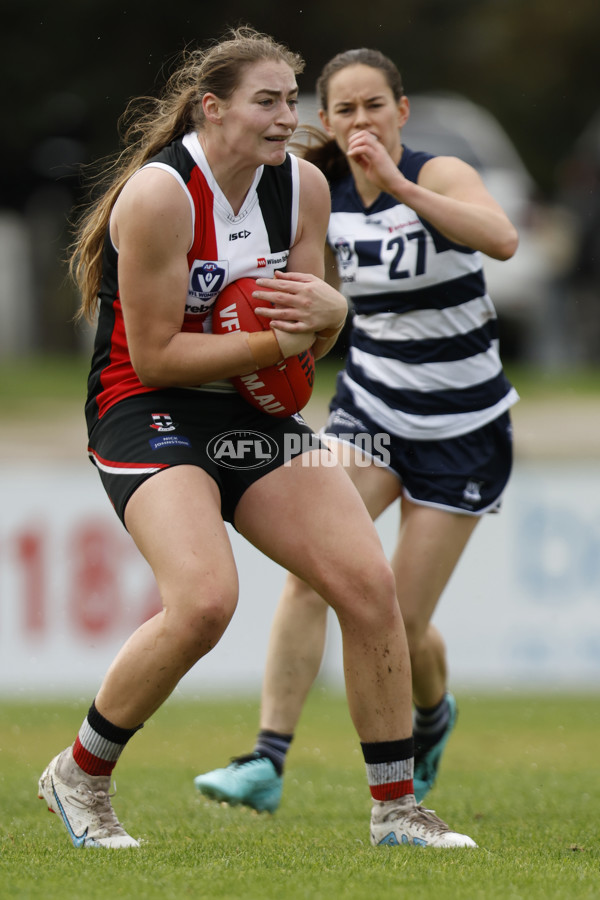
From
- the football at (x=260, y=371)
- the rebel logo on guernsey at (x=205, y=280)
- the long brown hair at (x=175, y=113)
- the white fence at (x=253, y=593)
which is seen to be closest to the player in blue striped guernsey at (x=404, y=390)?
the long brown hair at (x=175, y=113)

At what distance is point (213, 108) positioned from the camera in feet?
13.4

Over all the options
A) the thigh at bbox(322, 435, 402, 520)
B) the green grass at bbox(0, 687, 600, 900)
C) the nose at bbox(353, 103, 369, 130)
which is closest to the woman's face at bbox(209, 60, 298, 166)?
the nose at bbox(353, 103, 369, 130)

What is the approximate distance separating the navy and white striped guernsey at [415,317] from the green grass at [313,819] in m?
1.43

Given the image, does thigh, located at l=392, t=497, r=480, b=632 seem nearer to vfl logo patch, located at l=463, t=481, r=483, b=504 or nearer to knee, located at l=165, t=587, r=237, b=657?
vfl logo patch, located at l=463, t=481, r=483, b=504

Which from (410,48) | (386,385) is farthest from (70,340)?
(386,385)

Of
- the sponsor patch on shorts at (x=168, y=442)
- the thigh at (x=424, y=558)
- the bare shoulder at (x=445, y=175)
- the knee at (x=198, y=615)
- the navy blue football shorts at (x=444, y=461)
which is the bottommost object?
the thigh at (x=424, y=558)

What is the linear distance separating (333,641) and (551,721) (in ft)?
6.64

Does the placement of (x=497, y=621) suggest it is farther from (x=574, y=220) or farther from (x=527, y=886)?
(x=574, y=220)

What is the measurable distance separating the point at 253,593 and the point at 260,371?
18.2 feet

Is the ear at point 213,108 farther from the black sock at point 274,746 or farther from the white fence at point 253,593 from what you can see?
the white fence at point 253,593

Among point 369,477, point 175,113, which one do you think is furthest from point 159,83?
point 175,113

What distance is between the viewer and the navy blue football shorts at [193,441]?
160 inches

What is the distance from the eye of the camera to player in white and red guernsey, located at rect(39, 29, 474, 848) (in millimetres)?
3951

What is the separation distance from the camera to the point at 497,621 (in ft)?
31.1
